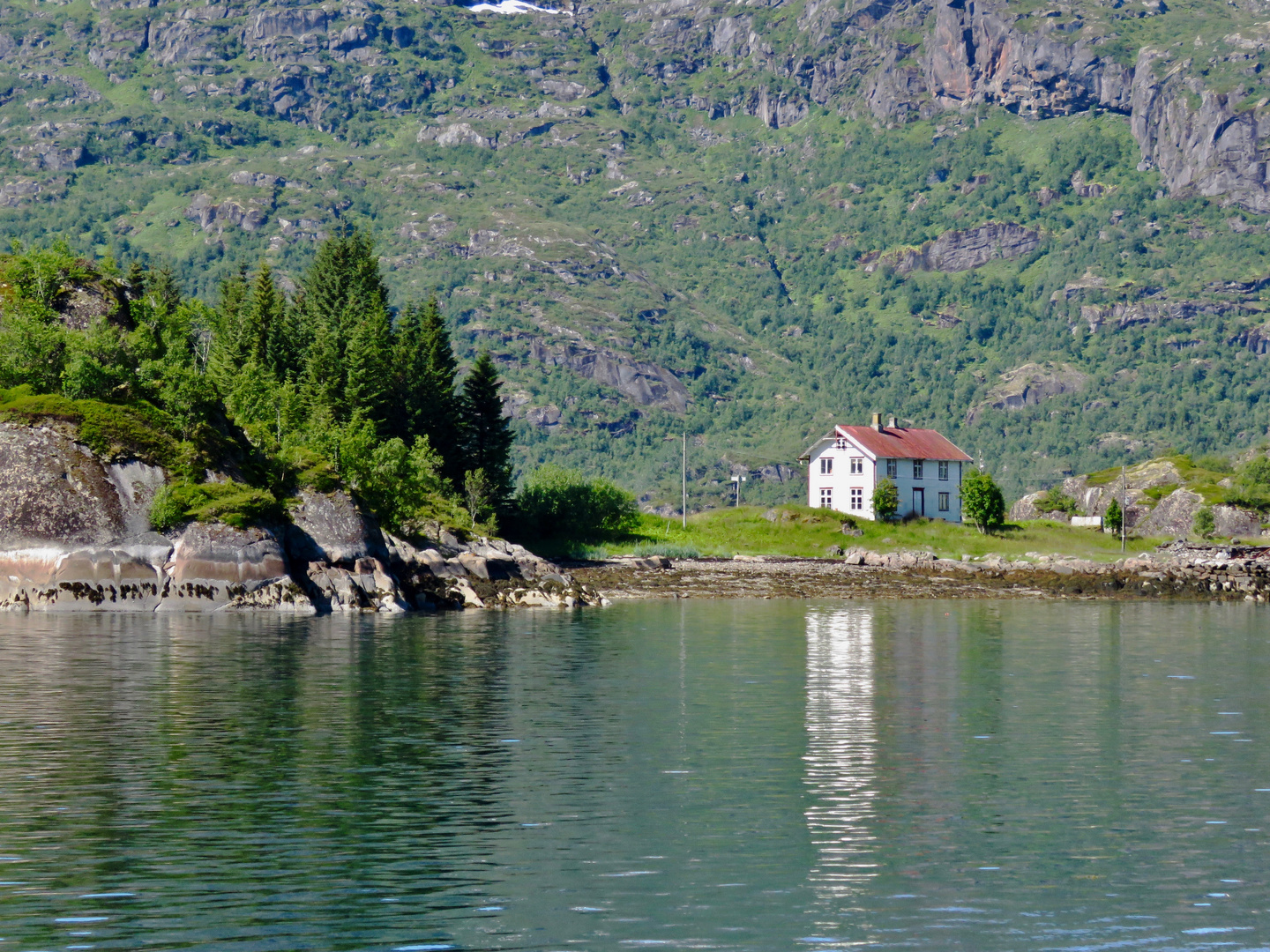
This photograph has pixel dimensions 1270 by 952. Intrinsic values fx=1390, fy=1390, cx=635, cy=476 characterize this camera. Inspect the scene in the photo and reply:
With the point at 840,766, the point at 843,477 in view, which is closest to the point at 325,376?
the point at 843,477

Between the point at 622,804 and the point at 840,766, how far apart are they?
5828mm

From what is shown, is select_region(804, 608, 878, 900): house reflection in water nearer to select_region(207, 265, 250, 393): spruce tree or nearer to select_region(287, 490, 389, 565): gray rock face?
select_region(287, 490, 389, 565): gray rock face

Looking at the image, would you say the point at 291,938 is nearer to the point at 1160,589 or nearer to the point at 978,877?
the point at 978,877

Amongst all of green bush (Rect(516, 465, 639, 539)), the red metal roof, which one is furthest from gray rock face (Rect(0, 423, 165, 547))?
the red metal roof

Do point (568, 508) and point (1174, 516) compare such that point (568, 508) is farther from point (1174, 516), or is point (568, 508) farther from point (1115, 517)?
point (1174, 516)

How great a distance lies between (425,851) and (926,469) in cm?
13451

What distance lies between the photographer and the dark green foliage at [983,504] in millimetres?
137875

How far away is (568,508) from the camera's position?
128500 millimetres

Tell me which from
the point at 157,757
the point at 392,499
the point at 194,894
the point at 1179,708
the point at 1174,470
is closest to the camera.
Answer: the point at 194,894

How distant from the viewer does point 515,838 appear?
844 inches

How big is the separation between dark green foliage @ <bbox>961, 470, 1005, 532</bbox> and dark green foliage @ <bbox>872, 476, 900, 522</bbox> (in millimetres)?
7270

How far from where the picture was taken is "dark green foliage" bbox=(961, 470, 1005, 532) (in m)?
138

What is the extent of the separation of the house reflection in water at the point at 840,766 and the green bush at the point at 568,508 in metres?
72.1

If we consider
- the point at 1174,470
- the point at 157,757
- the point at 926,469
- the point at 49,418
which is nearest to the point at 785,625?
the point at 49,418
